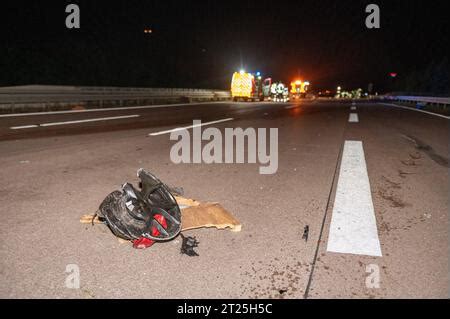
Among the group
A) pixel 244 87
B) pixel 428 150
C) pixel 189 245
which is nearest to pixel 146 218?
pixel 189 245

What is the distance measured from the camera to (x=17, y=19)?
44875mm

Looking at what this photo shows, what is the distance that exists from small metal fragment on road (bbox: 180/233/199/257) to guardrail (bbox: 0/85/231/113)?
55.9ft

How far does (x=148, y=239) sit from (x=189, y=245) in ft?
1.31

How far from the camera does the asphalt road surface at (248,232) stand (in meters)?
2.85

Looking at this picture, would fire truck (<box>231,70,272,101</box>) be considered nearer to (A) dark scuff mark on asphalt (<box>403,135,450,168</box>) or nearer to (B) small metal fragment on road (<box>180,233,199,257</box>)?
(A) dark scuff mark on asphalt (<box>403,135,450,168</box>)

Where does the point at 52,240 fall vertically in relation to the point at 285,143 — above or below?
below

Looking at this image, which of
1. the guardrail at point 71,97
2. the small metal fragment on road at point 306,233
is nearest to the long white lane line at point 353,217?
the small metal fragment on road at point 306,233

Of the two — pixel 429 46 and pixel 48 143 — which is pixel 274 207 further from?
pixel 429 46

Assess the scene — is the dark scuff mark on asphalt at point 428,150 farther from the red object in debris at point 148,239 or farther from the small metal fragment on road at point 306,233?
the red object in debris at point 148,239

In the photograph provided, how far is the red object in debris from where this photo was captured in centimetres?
343

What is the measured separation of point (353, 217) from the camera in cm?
428
